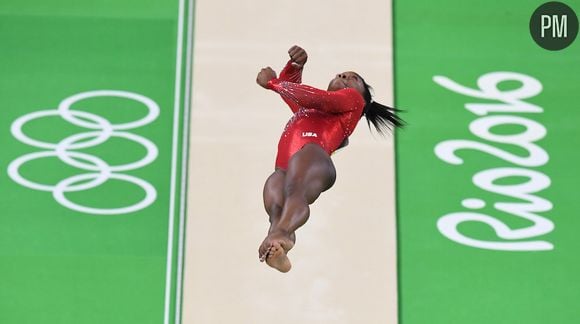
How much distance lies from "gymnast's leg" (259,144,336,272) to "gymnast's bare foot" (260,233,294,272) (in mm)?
14

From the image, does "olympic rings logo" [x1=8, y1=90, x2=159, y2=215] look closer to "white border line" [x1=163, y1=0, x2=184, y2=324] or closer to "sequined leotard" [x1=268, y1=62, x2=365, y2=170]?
"white border line" [x1=163, y1=0, x2=184, y2=324]

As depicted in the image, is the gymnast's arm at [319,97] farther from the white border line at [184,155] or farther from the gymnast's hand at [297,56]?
the white border line at [184,155]

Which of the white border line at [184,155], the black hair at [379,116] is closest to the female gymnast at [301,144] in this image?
the black hair at [379,116]

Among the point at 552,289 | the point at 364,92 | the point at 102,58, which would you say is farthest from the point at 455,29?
the point at 364,92

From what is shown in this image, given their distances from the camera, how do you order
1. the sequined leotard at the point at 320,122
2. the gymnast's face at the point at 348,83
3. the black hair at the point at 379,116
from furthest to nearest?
the black hair at the point at 379,116 < the gymnast's face at the point at 348,83 < the sequined leotard at the point at 320,122

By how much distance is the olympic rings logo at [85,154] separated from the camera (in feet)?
28.1

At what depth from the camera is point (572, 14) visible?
6.76 metres

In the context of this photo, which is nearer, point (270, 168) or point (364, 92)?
point (364, 92)

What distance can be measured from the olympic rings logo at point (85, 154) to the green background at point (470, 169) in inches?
74.7

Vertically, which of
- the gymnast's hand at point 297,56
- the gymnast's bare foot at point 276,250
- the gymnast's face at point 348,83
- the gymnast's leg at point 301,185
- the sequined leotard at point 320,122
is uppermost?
the gymnast's hand at point 297,56

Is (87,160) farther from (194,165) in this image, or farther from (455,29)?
(455,29)

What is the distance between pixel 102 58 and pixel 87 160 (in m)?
0.79

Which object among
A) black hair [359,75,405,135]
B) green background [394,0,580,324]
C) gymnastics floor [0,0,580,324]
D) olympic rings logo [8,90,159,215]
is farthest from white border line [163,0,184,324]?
black hair [359,75,405,135]

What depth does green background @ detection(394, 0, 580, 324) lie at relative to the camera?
8422 mm
